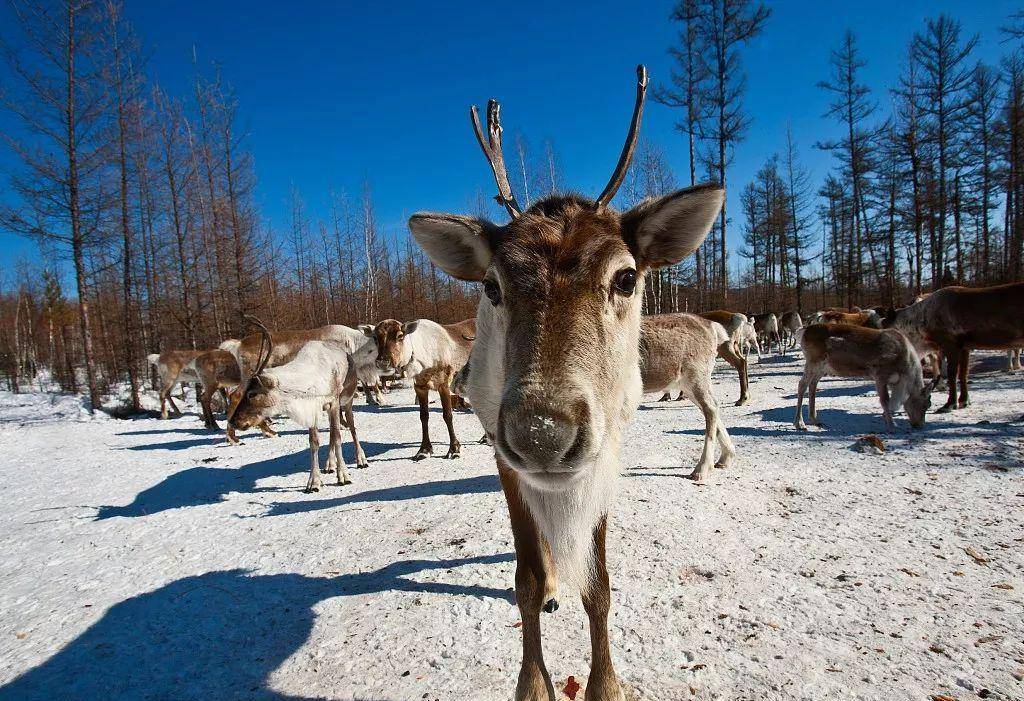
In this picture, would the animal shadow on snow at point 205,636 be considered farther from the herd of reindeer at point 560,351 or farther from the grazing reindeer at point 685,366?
the grazing reindeer at point 685,366

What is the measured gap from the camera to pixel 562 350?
173 centimetres

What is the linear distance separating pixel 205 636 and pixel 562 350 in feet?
11.5

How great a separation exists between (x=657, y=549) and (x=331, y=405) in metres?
5.75

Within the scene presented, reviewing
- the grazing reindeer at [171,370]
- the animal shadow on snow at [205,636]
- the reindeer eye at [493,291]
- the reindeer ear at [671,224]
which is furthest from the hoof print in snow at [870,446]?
the grazing reindeer at [171,370]

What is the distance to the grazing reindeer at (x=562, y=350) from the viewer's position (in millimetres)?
1577

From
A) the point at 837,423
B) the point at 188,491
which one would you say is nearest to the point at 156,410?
the point at 188,491

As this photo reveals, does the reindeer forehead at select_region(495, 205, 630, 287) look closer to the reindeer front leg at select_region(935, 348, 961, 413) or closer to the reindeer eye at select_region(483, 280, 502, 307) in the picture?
the reindeer eye at select_region(483, 280, 502, 307)

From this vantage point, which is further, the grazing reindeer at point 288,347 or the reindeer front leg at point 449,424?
the grazing reindeer at point 288,347

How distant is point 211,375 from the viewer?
39.8 ft

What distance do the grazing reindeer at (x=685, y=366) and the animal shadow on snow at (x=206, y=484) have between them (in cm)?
498

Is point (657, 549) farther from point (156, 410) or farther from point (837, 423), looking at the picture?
point (156, 410)

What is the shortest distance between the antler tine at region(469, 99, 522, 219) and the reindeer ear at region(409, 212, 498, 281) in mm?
238

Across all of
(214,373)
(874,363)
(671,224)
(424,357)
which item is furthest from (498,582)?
(214,373)

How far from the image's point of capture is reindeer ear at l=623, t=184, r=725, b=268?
2.25m
